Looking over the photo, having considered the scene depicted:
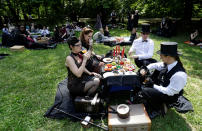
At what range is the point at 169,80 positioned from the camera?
3094mm

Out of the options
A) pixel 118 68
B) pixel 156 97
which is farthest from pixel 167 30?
pixel 156 97

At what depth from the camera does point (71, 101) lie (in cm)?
395

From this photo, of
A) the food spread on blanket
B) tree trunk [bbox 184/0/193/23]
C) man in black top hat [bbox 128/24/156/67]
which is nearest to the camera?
the food spread on blanket

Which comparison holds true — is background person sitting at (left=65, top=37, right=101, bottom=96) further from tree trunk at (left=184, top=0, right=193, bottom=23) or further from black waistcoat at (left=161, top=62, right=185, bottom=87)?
tree trunk at (left=184, top=0, right=193, bottom=23)

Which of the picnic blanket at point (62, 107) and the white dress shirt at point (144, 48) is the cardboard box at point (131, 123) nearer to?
the picnic blanket at point (62, 107)

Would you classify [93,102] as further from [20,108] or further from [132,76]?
[20,108]

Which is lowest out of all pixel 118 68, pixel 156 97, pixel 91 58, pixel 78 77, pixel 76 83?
pixel 156 97

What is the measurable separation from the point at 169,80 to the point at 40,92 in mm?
3814

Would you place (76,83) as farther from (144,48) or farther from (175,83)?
(144,48)

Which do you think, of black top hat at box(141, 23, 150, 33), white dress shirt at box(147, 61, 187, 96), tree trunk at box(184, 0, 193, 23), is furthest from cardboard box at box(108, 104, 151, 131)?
tree trunk at box(184, 0, 193, 23)

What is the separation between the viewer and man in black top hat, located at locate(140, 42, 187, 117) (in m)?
2.86

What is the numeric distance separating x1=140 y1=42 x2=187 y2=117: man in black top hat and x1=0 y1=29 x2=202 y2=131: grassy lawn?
57 centimetres

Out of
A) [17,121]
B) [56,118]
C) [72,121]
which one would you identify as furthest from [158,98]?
[17,121]

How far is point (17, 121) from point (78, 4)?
19.0m
